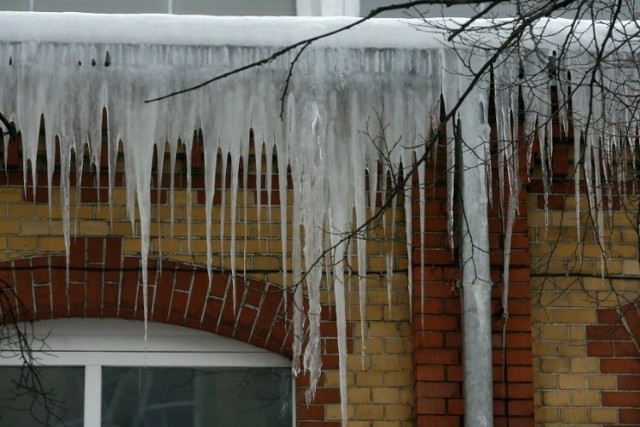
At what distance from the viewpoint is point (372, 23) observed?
21.4 ft

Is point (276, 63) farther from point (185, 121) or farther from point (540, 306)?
point (540, 306)

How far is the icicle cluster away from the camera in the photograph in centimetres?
643

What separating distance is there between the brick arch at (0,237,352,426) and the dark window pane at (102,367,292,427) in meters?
0.17

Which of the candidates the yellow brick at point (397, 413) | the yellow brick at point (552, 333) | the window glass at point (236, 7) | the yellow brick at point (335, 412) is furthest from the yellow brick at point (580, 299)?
the window glass at point (236, 7)

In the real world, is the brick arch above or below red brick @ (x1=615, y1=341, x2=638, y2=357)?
above

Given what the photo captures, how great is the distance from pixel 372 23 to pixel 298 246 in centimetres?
109

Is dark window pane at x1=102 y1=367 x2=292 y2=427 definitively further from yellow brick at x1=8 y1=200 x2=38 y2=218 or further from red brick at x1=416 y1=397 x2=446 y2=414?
→ yellow brick at x1=8 y1=200 x2=38 y2=218

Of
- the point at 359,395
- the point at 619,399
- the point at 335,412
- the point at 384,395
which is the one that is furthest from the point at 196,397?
the point at 619,399

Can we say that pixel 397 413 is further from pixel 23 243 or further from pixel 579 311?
pixel 23 243

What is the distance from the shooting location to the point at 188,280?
6.55 metres

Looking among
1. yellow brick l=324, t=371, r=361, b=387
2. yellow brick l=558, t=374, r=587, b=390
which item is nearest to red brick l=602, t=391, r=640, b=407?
yellow brick l=558, t=374, r=587, b=390

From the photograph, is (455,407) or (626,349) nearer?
(455,407)

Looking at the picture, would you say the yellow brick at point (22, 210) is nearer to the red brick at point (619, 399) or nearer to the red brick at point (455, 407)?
the red brick at point (455, 407)

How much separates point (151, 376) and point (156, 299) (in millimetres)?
397
